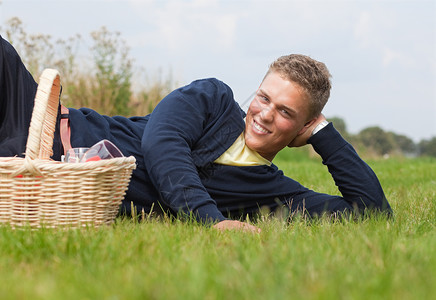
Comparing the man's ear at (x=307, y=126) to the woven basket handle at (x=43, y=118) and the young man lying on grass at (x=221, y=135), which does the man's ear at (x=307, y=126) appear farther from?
the woven basket handle at (x=43, y=118)

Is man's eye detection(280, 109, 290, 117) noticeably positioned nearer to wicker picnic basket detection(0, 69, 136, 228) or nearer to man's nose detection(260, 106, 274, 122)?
man's nose detection(260, 106, 274, 122)

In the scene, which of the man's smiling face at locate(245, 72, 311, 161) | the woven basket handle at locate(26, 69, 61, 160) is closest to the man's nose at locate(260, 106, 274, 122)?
the man's smiling face at locate(245, 72, 311, 161)

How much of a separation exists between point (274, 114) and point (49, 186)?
4.50 feet

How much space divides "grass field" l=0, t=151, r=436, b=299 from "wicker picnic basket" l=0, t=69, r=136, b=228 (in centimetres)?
16

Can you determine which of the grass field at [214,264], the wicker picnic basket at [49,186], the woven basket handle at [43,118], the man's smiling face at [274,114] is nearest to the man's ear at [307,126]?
the man's smiling face at [274,114]

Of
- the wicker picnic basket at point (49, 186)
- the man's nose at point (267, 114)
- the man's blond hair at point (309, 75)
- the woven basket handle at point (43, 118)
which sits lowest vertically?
the wicker picnic basket at point (49, 186)

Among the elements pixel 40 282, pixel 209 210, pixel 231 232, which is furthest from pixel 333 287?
pixel 209 210

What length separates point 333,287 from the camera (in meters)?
1.37

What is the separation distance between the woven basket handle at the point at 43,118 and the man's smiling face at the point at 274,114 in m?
1.18

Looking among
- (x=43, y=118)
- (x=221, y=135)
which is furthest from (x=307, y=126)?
(x=43, y=118)

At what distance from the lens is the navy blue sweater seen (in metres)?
2.71

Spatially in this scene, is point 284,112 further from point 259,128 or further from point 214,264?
point 214,264

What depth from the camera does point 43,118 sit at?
2.42 meters

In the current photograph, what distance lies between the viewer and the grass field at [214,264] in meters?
1.40
